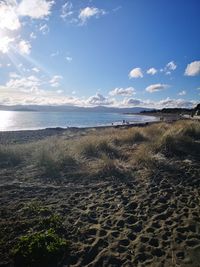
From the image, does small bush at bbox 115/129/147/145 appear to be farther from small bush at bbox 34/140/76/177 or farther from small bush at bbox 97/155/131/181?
small bush at bbox 97/155/131/181

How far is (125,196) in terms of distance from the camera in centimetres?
763

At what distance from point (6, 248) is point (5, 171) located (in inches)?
236

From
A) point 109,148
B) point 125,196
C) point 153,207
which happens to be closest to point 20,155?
point 109,148

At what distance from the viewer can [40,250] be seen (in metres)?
4.98

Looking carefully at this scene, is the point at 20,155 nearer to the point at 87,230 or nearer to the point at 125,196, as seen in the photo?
the point at 125,196

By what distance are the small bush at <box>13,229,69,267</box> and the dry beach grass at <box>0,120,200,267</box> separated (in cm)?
5

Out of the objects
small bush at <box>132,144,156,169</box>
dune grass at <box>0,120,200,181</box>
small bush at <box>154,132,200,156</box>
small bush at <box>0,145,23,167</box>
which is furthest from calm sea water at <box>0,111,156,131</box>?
small bush at <box>132,144,156,169</box>

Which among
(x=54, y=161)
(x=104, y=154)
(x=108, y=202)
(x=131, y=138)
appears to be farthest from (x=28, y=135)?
(x=108, y=202)

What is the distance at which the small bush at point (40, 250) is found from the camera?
15.7 ft

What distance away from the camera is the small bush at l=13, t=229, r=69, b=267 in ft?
15.7

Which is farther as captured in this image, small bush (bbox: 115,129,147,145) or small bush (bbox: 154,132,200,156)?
small bush (bbox: 115,129,147,145)

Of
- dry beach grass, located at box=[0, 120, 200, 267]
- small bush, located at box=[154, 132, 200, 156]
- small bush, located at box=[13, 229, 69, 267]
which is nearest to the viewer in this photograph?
small bush, located at box=[13, 229, 69, 267]

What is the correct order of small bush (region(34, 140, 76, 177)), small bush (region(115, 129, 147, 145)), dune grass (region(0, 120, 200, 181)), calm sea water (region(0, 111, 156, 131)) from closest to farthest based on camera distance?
dune grass (region(0, 120, 200, 181))
small bush (region(34, 140, 76, 177))
small bush (region(115, 129, 147, 145))
calm sea water (region(0, 111, 156, 131))

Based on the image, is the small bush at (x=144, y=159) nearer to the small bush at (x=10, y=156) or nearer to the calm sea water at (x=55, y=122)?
the small bush at (x=10, y=156)
